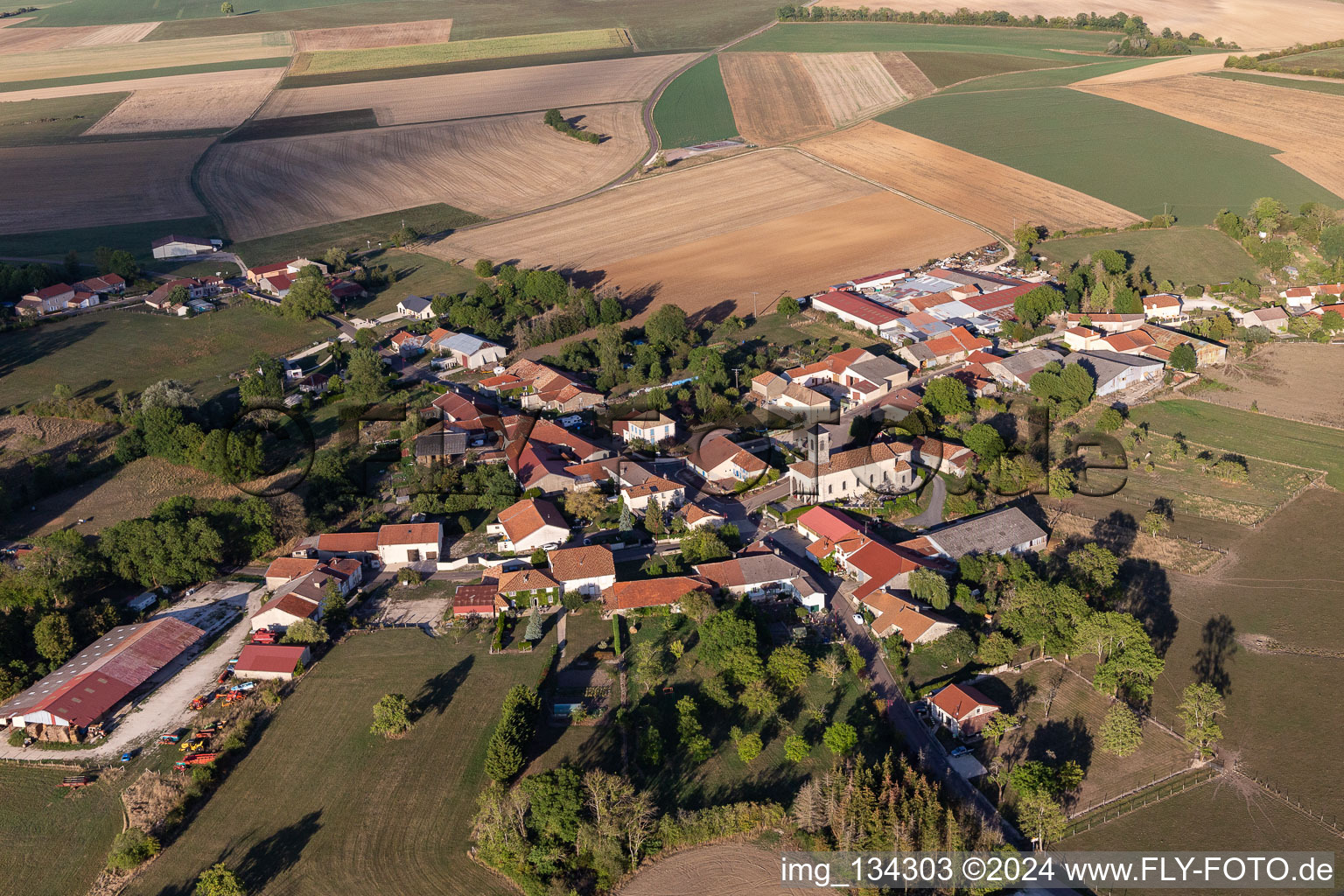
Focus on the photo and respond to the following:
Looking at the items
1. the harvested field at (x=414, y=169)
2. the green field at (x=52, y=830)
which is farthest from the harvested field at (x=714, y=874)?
the harvested field at (x=414, y=169)

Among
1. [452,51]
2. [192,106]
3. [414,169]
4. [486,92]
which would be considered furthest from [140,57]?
[414,169]

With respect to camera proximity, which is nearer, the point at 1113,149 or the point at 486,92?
the point at 1113,149

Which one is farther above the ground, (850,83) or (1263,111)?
(850,83)

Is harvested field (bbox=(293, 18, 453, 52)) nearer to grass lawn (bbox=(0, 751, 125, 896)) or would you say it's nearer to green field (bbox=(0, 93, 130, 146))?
green field (bbox=(0, 93, 130, 146))

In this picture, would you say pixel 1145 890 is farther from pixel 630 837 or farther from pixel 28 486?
pixel 28 486

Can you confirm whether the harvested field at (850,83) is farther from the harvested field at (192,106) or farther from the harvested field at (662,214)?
the harvested field at (192,106)

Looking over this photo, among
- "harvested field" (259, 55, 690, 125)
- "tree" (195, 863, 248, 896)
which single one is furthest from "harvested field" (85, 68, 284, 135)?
"tree" (195, 863, 248, 896)

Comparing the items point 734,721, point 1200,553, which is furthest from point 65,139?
point 1200,553

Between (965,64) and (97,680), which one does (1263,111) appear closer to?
(965,64)
